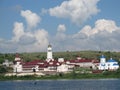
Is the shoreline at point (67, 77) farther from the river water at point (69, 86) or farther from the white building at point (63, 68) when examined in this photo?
the river water at point (69, 86)

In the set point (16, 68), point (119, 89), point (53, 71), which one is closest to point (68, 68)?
point (53, 71)

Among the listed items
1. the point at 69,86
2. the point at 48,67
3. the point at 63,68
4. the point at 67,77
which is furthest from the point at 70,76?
the point at 69,86

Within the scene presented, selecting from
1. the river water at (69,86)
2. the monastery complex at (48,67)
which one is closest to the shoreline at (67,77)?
the monastery complex at (48,67)

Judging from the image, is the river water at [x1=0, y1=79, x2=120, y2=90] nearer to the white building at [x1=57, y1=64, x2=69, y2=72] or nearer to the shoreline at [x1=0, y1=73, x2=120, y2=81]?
the shoreline at [x1=0, y1=73, x2=120, y2=81]

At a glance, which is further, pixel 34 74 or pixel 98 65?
pixel 98 65

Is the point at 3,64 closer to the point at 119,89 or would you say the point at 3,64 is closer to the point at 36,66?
the point at 36,66

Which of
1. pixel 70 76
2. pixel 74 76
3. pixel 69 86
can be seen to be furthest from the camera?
pixel 70 76

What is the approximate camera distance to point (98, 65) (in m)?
137

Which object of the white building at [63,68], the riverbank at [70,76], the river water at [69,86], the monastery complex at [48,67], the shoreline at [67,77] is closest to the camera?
the river water at [69,86]

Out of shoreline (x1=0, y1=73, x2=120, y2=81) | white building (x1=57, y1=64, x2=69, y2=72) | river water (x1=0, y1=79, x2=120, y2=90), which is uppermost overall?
white building (x1=57, y1=64, x2=69, y2=72)

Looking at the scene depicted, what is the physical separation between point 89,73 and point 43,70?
56.2 ft

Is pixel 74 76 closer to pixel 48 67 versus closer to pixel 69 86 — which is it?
Answer: pixel 48 67

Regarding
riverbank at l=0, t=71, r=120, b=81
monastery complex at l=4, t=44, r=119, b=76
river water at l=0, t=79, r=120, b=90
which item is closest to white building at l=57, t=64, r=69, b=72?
monastery complex at l=4, t=44, r=119, b=76

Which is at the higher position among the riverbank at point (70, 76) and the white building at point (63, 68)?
the white building at point (63, 68)
